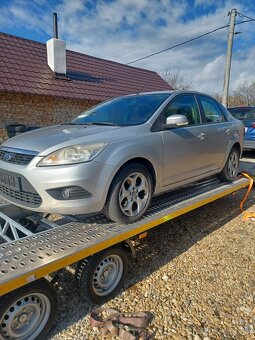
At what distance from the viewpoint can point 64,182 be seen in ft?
8.38

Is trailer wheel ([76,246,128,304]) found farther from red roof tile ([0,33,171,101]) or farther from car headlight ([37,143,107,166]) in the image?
red roof tile ([0,33,171,101])

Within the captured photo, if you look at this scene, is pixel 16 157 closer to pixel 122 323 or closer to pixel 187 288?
pixel 122 323

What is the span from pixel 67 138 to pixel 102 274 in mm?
1379

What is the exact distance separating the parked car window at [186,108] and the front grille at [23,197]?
1880mm

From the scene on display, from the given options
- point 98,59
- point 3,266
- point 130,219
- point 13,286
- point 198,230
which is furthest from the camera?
point 98,59

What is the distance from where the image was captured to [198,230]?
168 inches

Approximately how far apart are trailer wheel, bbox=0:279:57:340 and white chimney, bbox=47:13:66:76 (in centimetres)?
1082

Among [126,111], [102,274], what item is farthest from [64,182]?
[126,111]

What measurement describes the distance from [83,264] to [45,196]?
2.38 ft

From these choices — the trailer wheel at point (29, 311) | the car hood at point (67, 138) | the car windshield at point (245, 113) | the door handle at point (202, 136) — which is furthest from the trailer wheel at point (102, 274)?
the car windshield at point (245, 113)

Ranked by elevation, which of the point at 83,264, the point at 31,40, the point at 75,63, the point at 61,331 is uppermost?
the point at 31,40

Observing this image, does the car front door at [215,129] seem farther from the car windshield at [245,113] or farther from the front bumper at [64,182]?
the car windshield at [245,113]

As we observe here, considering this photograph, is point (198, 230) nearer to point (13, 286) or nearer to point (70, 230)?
point (70, 230)

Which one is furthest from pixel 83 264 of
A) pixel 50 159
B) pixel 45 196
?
pixel 50 159
